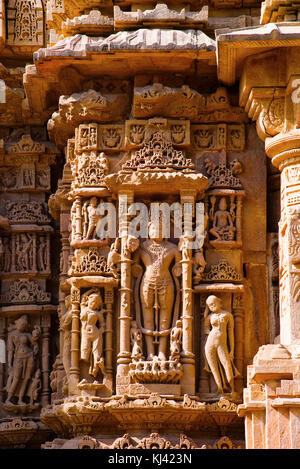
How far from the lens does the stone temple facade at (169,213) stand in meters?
16.2

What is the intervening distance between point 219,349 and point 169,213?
158 centimetres

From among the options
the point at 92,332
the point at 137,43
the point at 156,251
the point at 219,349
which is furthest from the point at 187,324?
the point at 137,43

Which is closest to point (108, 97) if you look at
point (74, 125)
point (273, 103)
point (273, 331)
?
point (74, 125)

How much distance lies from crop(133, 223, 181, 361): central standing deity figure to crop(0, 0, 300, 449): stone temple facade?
0.02 meters

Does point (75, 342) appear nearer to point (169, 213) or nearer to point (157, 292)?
point (157, 292)

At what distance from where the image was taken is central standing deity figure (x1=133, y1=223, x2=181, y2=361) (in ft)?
54.1

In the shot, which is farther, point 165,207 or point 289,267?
point 165,207

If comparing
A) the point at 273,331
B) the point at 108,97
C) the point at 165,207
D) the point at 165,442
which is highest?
the point at 108,97

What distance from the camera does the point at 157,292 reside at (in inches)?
651

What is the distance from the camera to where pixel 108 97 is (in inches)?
671

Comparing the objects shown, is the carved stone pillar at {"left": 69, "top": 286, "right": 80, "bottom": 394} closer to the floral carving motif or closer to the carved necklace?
the carved necklace

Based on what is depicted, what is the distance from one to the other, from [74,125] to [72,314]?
7.11ft

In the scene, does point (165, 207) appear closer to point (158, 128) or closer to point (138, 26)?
point (158, 128)

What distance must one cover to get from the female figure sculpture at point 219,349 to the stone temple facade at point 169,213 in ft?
0.07
